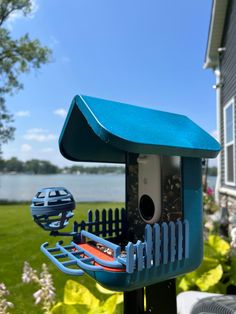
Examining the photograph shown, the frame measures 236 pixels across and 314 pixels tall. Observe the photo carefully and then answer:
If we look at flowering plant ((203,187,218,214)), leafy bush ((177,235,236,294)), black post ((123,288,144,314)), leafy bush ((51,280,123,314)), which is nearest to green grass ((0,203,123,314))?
leafy bush ((51,280,123,314))

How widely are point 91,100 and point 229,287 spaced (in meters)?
2.75

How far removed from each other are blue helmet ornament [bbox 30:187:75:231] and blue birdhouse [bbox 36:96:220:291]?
65 millimetres

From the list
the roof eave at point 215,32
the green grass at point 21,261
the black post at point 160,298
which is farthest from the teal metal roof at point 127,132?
the roof eave at point 215,32

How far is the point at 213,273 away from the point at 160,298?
1.43m

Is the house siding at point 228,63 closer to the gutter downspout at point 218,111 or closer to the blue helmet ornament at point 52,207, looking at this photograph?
the gutter downspout at point 218,111

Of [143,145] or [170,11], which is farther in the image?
[170,11]

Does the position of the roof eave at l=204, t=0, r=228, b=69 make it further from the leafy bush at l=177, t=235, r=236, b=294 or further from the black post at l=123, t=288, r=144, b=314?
the black post at l=123, t=288, r=144, b=314

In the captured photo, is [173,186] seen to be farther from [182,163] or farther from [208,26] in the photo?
[208,26]

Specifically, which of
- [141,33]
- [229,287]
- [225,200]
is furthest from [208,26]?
[229,287]

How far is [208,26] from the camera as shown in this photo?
6.59 meters

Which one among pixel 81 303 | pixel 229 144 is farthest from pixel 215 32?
pixel 81 303

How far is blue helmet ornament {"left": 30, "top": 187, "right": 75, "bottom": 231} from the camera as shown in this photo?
4.13 ft

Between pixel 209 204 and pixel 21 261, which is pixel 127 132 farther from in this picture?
pixel 209 204

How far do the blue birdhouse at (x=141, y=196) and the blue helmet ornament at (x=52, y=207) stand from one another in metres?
0.06
